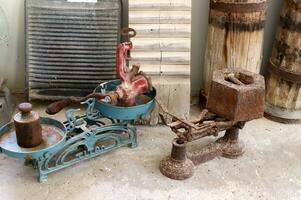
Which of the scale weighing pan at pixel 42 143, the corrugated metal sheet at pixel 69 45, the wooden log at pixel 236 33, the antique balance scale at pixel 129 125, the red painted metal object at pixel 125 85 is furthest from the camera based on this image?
the corrugated metal sheet at pixel 69 45

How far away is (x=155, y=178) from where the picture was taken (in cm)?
200

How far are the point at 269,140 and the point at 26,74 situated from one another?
152 centimetres

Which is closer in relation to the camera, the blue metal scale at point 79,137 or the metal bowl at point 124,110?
the blue metal scale at point 79,137

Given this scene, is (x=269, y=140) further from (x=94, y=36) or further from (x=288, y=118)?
(x=94, y=36)

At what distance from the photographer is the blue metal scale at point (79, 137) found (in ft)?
6.21

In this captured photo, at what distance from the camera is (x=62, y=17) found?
7.93 feet

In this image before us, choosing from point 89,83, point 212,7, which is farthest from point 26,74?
point 212,7

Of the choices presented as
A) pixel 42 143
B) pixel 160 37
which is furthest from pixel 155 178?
pixel 160 37

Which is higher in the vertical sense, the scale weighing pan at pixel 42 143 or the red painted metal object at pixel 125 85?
the red painted metal object at pixel 125 85

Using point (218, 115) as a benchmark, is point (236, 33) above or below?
above

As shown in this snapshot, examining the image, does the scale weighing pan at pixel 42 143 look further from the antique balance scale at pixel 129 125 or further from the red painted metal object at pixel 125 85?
the red painted metal object at pixel 125 85

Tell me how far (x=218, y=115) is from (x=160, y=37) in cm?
62

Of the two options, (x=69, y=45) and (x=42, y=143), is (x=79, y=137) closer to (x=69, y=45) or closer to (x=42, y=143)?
(x=42, y=143)

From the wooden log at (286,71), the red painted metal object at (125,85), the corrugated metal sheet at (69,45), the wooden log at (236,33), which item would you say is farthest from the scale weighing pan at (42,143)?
the wooden log at (286,71)
